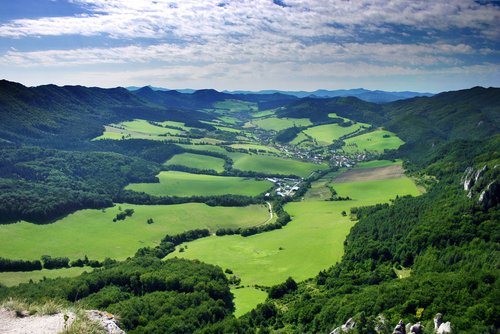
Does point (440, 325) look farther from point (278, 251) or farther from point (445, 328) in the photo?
point (278, 251)

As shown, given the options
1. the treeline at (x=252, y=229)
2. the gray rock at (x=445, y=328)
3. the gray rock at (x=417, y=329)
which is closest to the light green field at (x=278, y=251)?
the treeline at (x=252, y=229)

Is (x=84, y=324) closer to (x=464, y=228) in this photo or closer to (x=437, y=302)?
(x=437, y=302)

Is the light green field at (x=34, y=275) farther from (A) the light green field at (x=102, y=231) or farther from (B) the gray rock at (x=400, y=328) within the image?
(B) the gray rock at (x=400, y=328)

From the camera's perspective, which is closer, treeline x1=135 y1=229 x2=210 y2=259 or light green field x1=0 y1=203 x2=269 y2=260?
light green field x1=0 y1=203 x2=269 y2=260

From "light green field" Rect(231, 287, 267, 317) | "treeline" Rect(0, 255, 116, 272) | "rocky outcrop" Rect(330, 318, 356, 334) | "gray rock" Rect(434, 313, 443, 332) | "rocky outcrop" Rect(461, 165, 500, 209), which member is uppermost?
"rocky outcrop" Rect(461, 165, 500, 209)

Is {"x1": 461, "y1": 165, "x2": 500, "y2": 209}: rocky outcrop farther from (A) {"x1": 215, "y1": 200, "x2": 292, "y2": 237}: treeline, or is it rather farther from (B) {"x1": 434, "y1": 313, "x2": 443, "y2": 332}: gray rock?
(A) {"x1": 215, "y1": 200, "x2": 292, "y2": 237}: treeline

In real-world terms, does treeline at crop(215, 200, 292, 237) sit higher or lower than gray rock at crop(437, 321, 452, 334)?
lower

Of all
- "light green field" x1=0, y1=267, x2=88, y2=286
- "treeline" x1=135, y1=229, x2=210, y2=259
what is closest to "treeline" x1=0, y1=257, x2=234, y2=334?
"light green field" x1=0, y1=267, x2=88, y2=286
